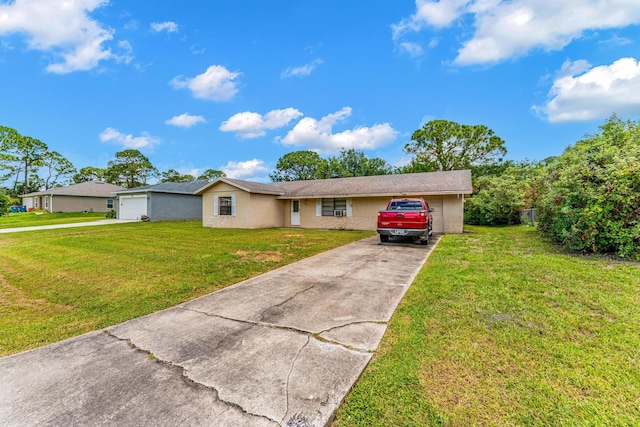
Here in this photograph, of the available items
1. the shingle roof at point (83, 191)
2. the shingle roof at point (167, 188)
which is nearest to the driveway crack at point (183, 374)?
the shingle roof at point (167, 188)

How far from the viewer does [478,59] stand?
1420cm

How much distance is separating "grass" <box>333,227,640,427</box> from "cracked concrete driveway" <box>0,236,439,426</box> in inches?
13.3

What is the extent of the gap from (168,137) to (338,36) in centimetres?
1827

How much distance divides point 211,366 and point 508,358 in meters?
2.88

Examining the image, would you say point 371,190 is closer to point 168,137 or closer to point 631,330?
point 631,330

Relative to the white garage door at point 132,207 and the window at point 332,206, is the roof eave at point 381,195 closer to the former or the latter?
the window at point 332,206

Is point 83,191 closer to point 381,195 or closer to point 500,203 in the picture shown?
point 381,195

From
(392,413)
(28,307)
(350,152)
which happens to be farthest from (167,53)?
(350,152)

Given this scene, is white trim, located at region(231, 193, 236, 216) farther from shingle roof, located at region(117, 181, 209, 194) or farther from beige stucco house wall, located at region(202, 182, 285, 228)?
shingle roof, located at region(117, 181, 209, 194)

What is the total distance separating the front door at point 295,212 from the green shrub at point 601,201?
1329 cm

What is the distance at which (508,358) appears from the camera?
102 inches

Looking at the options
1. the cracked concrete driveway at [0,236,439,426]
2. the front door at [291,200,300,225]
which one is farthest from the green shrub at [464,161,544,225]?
the cracked concrete driveway at [0,236,439,426]

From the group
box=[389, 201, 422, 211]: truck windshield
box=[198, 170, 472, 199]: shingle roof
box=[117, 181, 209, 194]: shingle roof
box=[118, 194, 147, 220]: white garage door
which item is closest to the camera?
box=[389, 201, 422, 211]: truck windshield

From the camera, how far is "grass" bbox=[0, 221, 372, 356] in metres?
3.83
